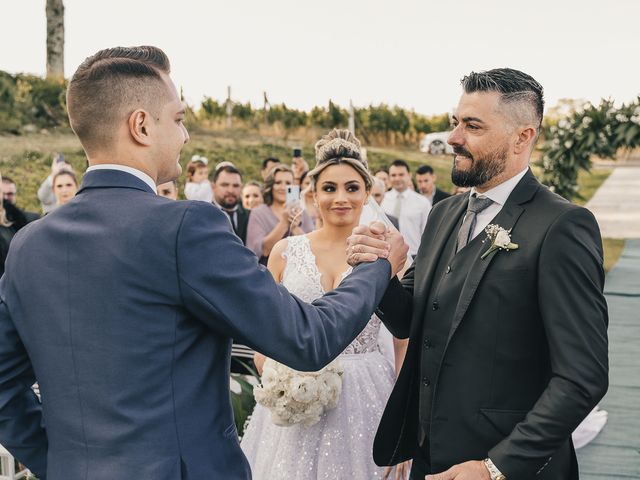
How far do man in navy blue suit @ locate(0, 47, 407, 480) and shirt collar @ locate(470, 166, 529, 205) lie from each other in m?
0.84

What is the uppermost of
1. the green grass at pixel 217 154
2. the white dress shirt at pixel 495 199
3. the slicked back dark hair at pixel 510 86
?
the slicked back dark hair at pixel 510 86

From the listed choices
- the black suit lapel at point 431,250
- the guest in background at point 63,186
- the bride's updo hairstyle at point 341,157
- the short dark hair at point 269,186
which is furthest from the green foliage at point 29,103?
the black suit lapel at point 431,250

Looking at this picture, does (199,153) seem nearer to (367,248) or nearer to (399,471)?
(399,471)

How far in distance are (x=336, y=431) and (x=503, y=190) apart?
1.86 metres

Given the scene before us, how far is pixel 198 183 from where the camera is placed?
1078 centimetres

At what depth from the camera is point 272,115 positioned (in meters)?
27.7

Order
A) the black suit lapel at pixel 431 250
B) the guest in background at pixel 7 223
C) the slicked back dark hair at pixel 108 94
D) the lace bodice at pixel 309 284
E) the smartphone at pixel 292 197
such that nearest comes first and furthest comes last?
1. the slicked back dark hair at pixel 108 94
2. the black suit lapel at pixel 431 250
3. the lace bodice at pixel 309 284
4. the guest in background at pixel 7 223
5. the smartphone at pixel 292 197

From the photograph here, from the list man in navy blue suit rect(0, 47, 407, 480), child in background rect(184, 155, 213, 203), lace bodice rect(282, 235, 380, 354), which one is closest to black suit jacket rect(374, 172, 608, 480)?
man in navy blue suit rect(0, 47, 407, 480)

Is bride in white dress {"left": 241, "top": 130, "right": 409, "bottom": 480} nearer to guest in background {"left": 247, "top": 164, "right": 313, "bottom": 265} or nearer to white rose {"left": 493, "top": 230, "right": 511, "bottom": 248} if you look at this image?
white rose {"left": 493, "top": 230, "right": 511, "bottom": 248}

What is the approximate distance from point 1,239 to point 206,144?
17904mm

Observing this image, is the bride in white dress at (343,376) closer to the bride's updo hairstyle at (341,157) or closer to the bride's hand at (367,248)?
the bride's updo hairstyle at (341,157)

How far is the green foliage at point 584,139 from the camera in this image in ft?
26.6

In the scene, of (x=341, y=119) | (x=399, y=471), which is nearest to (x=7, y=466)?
(x=399, y=471)

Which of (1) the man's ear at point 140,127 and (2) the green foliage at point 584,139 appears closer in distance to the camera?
(1) the man's ear at point 140,127
